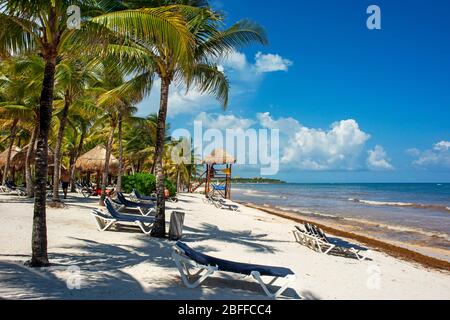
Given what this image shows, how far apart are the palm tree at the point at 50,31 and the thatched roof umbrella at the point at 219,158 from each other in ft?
97.5

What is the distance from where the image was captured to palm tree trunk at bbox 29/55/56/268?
19.3 feet

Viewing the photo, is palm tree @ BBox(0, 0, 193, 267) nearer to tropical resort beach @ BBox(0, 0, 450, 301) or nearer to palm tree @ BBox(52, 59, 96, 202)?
tropical resort beach @ BBox(0, 0, 450, 301)

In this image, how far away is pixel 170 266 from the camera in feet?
22.3

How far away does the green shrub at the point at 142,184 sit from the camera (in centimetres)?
2422

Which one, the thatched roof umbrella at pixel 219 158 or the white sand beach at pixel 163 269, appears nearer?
the white sand beach at pixel 163 269

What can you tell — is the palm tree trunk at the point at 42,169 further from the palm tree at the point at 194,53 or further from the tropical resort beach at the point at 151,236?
the palm tree at the point at 194,53

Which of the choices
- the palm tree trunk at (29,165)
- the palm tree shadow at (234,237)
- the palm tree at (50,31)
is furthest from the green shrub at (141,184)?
the palm tree at (50,31)

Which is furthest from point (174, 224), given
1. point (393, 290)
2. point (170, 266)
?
point (393, 290)

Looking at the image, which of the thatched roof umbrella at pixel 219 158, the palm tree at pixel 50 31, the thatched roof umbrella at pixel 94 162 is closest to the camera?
the palm tree at pixel 50 31

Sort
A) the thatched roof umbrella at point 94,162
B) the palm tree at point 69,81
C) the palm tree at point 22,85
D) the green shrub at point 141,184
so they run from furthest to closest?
the green shrub at point 141,184 → the thatched roof umbrella at point 94,162 → the palm tree at point 22,85 → the palm tree at point 69,81

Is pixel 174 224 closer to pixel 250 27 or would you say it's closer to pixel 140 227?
pixel 140 227

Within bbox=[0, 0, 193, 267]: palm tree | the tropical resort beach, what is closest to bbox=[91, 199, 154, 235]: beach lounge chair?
the tropical resort beach
